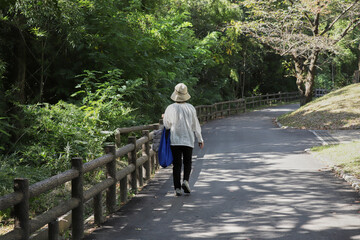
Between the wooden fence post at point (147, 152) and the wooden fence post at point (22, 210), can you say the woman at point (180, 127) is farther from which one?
the wooden fence post at point (22, 210)

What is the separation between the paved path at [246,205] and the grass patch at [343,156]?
39cm

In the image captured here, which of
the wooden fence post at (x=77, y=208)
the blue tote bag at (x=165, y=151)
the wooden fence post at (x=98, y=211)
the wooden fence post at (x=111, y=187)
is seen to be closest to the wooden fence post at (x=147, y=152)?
the blue tote bag at (x=165, y=151)

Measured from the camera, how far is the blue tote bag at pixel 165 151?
27.0 ft

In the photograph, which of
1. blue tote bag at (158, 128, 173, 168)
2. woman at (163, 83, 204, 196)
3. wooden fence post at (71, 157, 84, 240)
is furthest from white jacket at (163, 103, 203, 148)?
wooden fence post at (71, 157, 84, 240)

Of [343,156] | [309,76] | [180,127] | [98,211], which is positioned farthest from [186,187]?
[309,76]

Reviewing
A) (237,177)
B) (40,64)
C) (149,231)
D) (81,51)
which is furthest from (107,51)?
(149,231)

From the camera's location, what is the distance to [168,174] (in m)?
11.0

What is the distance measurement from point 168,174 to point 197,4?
2683 centimetres

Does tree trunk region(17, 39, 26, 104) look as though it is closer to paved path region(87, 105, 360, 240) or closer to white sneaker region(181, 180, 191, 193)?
paved path region(87, 105, 360, 240)

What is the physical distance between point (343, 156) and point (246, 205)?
573cm

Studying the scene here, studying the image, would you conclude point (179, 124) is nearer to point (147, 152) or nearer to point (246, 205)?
point (246, 205)

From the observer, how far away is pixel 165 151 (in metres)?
8.29

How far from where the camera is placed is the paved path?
239 inches

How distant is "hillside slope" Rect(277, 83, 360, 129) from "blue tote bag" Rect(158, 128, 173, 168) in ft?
46.9
